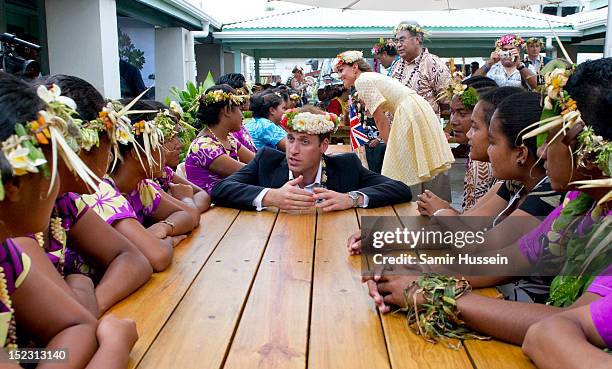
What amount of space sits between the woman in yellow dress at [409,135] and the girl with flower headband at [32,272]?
3.53 m

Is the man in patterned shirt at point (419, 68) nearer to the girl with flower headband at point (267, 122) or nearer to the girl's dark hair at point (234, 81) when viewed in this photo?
the girl with flower headband at point (267, 122)

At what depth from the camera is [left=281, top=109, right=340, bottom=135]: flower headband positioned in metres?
3.61

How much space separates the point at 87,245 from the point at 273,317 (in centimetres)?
79

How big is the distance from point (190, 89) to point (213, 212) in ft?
17.4

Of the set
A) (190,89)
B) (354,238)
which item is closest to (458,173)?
(190,89)

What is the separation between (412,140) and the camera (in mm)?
4879

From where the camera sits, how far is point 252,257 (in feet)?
8.25

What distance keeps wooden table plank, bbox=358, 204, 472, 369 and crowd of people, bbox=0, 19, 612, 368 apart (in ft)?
0.24

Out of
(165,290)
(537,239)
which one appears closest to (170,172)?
(165,290)

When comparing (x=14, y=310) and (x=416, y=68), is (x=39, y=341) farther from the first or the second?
(x=416, y=68)

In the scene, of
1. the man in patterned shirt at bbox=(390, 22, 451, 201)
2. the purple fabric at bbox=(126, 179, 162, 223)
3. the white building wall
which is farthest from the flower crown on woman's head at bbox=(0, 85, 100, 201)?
the white building wall

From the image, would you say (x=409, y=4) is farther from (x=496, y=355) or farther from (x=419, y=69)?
(x=496, y=355)

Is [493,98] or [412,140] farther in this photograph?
[412,140]

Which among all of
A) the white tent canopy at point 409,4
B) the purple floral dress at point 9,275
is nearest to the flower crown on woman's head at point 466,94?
the purple floral dress at point 9,275
